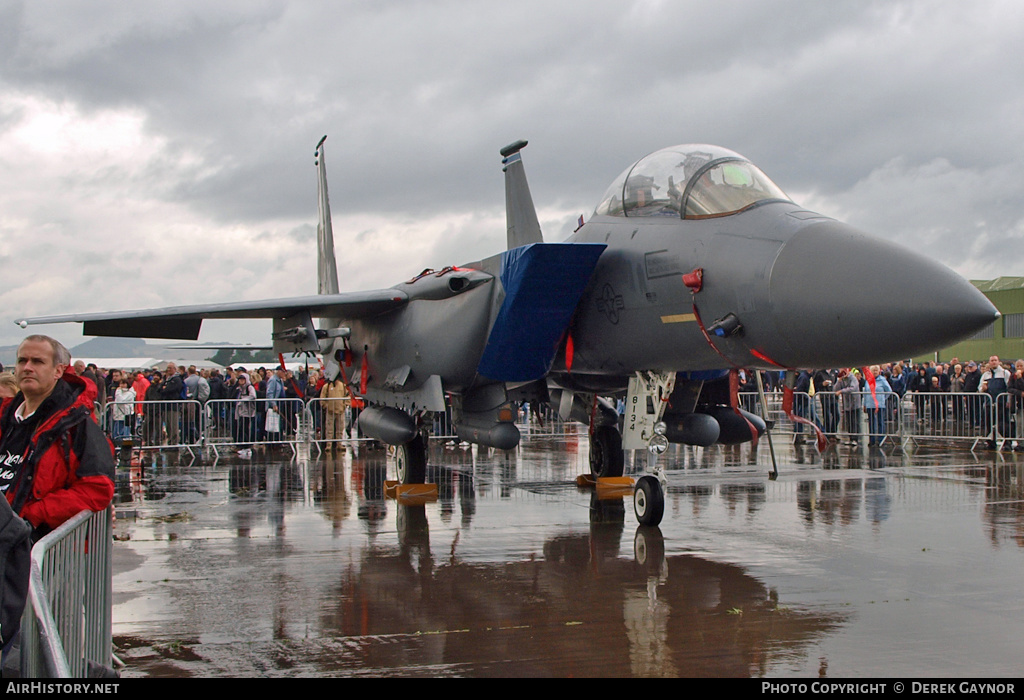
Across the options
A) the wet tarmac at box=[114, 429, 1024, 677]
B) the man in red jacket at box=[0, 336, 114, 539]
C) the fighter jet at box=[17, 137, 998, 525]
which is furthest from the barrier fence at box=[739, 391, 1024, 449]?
the man in red jacket at box=[0, 336, 114, 539]

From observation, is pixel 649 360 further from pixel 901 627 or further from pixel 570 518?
pixel 901 627

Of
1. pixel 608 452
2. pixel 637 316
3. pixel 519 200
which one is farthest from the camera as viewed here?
pixel 519 200

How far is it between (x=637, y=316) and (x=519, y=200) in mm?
4144

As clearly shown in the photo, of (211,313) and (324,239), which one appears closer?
(211,313)

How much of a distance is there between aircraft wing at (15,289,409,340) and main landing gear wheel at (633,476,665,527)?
10.8 feet

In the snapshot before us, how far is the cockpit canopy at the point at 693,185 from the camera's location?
6.84m

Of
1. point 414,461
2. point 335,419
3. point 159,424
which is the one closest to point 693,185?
point 414,461

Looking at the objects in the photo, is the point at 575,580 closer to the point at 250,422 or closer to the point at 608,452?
the point at 608,452

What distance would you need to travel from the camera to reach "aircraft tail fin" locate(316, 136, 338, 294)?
1392 cm

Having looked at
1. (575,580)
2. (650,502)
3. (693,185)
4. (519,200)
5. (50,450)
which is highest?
(519,200)

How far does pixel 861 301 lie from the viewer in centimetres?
558

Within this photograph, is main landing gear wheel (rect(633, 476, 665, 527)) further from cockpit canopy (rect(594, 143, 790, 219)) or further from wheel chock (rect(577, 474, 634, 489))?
wheel chock (rect(577, 474, 634, 489))

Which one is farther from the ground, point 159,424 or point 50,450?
point 50,450

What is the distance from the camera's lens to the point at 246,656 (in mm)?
4559
